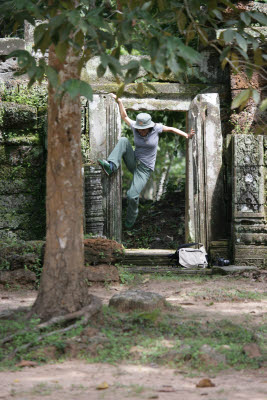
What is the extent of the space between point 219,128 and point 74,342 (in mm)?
5615

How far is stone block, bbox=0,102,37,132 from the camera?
8.64m

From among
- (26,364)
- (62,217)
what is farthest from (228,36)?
(26,364)

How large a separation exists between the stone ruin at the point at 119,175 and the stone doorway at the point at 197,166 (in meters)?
0.02

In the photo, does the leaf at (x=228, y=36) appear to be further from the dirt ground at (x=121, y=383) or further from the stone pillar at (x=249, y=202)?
the stone pillar at (x=249, y=202)

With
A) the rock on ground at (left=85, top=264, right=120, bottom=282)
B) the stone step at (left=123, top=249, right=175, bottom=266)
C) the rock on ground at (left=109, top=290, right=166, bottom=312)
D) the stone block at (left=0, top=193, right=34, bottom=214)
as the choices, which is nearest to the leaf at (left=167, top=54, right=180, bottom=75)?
the rock on ground at (left=109, top=290, right=166, bottom=312)

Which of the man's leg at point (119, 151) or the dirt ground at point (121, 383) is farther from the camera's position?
the man's leg at point (119, 151)

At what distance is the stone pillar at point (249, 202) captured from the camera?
8.10 metres

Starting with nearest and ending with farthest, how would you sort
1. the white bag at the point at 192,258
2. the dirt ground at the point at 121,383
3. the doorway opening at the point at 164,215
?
the dirt ground at the point at 121,383 → the white bag at the point at 192,258 → the doorway opening at the point at 164,215

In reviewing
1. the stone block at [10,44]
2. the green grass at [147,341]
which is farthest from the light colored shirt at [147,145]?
the green grass at [147,341]

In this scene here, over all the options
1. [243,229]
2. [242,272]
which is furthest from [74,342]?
[243,229]

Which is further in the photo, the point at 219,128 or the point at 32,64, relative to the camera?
the point at 219,128

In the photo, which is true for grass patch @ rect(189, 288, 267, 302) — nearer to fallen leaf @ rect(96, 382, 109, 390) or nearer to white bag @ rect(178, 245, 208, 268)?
white bag @ rect(178, 245, 208, 268)

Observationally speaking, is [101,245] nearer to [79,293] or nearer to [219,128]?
[79,293]

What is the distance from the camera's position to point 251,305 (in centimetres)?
573
